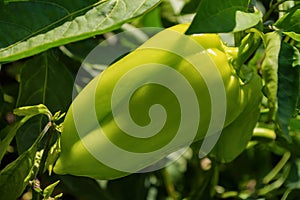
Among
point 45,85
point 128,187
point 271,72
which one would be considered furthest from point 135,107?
point 128,187

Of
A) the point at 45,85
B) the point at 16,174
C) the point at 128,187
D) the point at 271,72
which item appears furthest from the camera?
the point at 128,187

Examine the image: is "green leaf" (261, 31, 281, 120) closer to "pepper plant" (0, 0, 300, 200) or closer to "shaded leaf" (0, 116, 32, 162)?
"pepper plant" (0, 0, 300, 200)

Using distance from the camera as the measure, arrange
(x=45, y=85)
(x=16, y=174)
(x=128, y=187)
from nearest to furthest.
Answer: (x=16, y=174) → (x=45, y=85) → (x=128, y=187)

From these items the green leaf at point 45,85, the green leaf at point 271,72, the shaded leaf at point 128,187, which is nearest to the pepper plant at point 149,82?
the green leaf at point 271,72

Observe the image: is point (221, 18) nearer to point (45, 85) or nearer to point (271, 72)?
point (271, 72)

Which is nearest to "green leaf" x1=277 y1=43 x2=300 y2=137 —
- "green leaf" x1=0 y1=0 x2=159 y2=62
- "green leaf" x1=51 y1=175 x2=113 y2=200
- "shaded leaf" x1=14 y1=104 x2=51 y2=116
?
"green leaf" x1=0 y1=0 x2=159 y2=62

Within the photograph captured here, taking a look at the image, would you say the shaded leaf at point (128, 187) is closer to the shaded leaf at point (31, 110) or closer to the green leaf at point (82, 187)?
the green leaf at point (82, 187)

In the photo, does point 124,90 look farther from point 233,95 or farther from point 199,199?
point 199,199
